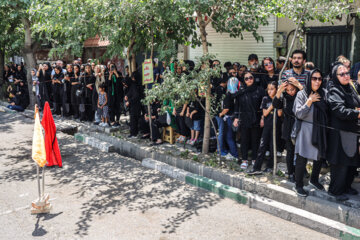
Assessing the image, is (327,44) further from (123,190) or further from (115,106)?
(123,190)

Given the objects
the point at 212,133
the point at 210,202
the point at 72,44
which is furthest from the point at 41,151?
the point at 72,44

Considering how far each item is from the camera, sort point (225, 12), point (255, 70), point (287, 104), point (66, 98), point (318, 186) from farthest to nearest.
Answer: point (66, 98)
point (255, 70)
point (225, 12)
point (287, 104)
point (318, 186)

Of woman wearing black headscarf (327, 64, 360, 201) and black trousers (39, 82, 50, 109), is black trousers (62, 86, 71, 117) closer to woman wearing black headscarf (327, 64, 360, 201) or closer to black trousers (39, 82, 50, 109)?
black trousers (39, 82, 50, 109)

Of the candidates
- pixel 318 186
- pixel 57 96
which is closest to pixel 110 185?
pixel 318 186

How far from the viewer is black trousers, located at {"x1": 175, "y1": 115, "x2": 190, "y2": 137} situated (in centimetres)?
892

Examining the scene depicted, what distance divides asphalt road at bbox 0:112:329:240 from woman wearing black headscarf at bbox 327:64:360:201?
1.01 m

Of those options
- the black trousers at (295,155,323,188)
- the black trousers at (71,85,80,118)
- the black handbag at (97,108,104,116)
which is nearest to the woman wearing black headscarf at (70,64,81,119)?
the black trousers at (71,85,80,118)

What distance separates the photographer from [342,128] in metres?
5.47

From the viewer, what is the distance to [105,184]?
284 inches

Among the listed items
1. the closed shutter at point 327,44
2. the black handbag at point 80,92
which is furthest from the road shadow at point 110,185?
the closed shutter at point 327,44

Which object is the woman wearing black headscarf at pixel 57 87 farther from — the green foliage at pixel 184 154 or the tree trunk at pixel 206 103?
the tree trunk at pixel 206 103

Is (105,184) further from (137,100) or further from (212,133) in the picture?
(137,100)

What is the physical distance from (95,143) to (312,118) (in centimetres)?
609

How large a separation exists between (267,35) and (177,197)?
22.1 feet
